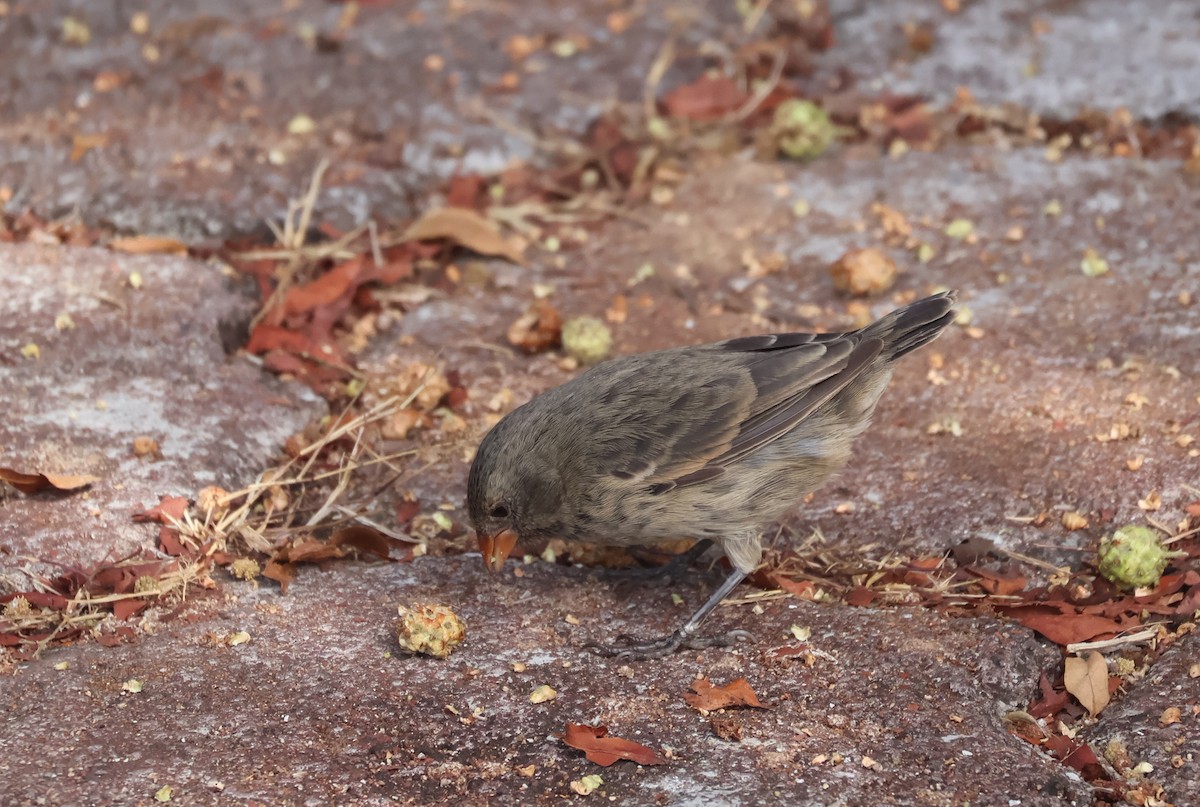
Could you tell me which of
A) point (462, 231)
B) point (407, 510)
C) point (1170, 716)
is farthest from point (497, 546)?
point (462, 231)

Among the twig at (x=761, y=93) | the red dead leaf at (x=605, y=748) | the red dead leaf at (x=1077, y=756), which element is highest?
the twig at (x=761, y=93)

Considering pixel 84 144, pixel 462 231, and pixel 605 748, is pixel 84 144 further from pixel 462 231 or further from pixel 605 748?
pixel 605 748

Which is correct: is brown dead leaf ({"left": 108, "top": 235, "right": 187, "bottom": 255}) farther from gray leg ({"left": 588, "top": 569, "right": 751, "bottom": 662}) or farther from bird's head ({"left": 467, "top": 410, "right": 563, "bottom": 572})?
gray leg ({"left": 588, "top": 569, "right": 751, "bottom": 662})

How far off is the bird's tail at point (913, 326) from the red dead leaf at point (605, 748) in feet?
5.49

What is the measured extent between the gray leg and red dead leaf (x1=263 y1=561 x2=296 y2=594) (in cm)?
101

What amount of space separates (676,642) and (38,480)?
2111 mm

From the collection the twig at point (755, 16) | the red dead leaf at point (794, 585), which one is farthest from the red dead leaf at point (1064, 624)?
the twig at point (755, 16)

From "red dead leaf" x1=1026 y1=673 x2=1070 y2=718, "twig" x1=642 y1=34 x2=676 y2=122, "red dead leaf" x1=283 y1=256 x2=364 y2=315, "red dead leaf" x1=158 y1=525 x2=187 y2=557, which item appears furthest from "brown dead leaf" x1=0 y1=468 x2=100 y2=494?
"twig" x1=642 y1=34 x2=676 y2=122

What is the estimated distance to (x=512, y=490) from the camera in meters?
3.84

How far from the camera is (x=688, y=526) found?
12.8 ft

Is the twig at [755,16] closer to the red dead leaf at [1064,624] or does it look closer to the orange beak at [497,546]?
the orange beak at [497,546]

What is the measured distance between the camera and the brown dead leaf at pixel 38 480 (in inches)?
156

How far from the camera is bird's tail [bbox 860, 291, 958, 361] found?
4.17 meters

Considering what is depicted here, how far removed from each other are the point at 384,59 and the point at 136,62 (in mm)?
1321
